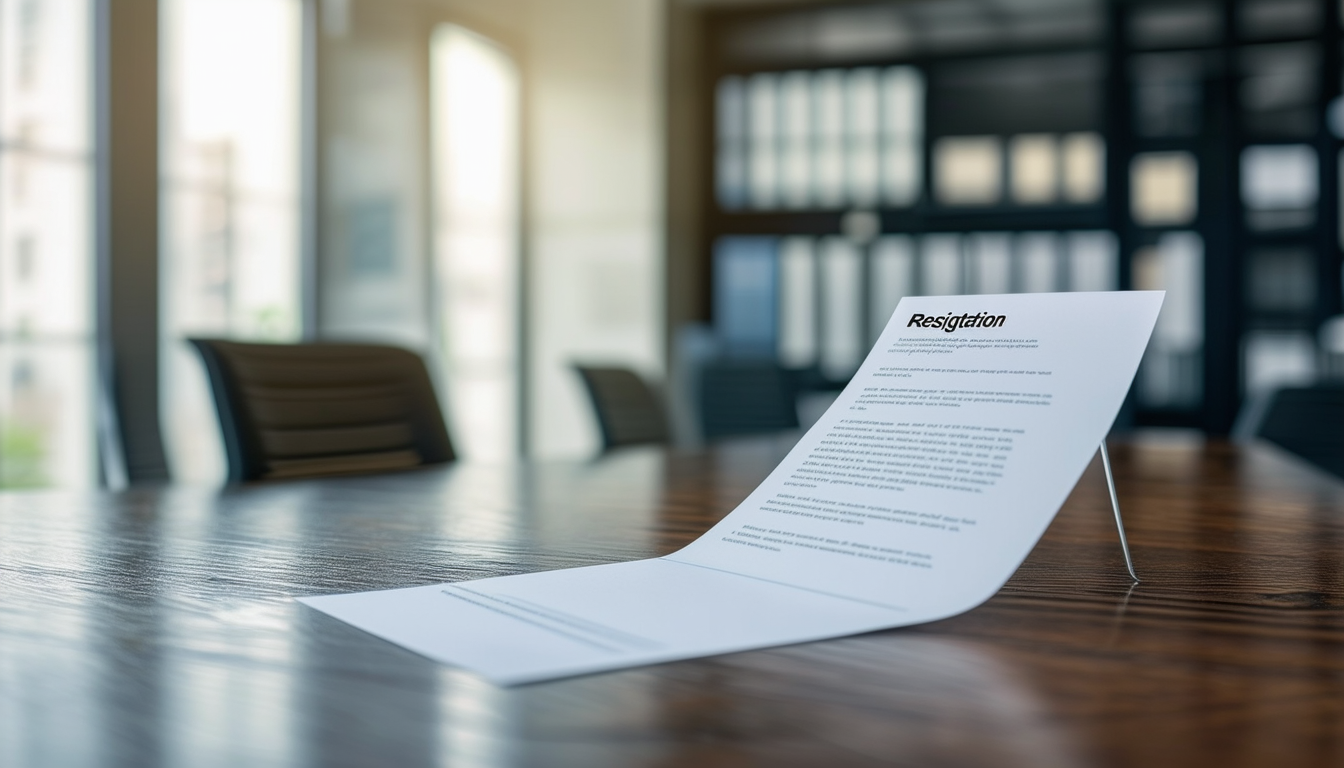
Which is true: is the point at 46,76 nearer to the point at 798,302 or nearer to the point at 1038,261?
the point at 798,302

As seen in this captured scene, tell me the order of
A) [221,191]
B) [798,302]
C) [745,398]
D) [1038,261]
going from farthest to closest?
[798,302], [1038,261], [221,191], [745,398]

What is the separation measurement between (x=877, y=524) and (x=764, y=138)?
255 inches

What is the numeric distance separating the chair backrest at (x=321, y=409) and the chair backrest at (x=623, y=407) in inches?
38.1

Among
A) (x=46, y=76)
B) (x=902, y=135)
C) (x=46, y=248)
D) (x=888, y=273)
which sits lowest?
(x=46, y=248)

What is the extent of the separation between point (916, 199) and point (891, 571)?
6.18 meters

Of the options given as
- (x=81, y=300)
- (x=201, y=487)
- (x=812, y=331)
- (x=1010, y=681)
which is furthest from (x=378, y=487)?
(x=812, y=331)

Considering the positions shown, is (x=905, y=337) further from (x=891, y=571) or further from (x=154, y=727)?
(x=154, y=727)

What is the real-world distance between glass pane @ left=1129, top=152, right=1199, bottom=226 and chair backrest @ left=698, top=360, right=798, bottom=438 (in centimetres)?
292

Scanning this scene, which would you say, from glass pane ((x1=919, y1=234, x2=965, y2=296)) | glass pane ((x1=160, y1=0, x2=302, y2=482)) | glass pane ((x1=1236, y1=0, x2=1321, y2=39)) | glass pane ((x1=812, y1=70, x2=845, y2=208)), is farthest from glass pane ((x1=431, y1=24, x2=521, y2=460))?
glass pane ((x1=1236, y1=0, x2=1321, y2=39))

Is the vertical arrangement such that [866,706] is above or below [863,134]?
below

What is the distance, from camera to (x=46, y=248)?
12.3ft

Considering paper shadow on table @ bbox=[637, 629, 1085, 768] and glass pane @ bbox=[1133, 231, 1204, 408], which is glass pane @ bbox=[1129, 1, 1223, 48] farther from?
paper shadow on table @ bbox=[637, 629, 1085, 768]

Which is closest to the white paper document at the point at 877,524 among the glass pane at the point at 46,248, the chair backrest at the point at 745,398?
the chair backrest at the point at 745,398

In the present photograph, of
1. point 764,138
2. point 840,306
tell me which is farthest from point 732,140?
point 840,306
